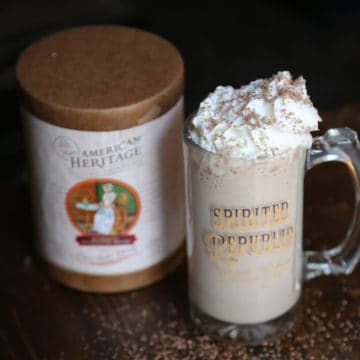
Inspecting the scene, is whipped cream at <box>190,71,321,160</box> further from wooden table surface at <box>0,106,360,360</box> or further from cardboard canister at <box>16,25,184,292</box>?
wooden table surface at <box>0,106,360,360</box>

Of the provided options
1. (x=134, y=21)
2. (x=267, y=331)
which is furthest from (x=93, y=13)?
(x=267, y=331)

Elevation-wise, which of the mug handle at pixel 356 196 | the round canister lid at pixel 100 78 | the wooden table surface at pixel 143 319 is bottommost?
the wooden table surface at pixel 143 319

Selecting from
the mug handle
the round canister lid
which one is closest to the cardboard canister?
the round canister lid

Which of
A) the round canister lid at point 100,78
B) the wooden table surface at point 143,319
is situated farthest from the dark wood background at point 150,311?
the round canister lid at point 100,78

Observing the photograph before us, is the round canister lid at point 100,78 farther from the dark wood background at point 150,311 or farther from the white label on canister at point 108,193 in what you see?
the dark wood background at point 150,311

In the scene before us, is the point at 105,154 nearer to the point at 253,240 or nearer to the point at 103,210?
the point at 103,210

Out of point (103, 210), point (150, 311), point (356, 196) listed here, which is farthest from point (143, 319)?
point (356, 196)

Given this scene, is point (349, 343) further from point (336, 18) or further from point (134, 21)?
point (336, 18)
